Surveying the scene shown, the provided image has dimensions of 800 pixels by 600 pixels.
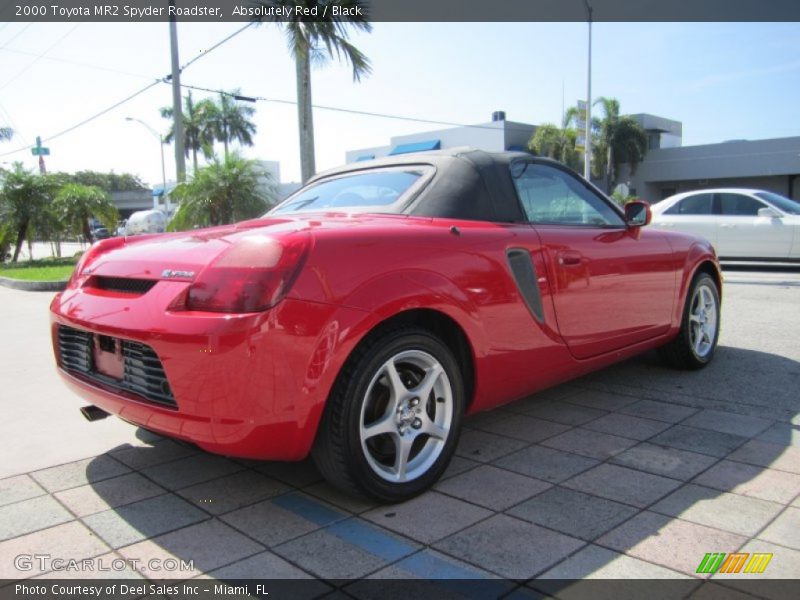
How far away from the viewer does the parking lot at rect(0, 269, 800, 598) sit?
2.17 metres

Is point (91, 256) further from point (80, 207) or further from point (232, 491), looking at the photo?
point (80, 207)

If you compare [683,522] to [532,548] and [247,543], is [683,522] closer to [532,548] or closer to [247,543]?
[532,548]

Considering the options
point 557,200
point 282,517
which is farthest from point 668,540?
point 557,200

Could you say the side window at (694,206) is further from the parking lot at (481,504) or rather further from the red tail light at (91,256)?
the red tail light at (91,256)

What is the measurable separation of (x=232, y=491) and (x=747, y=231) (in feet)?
38.1

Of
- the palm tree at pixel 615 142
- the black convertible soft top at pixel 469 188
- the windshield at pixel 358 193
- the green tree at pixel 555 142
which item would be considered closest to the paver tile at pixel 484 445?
the black convertible soft top at pixel 469 188

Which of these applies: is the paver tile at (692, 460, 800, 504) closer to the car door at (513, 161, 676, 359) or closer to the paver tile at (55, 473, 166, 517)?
the car door at (513, 161, 676, 359)

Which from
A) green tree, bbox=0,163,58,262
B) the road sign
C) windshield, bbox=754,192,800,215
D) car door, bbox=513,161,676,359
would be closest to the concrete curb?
green tree, bbox=0,163,58,262

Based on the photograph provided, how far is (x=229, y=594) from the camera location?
6.61 ft

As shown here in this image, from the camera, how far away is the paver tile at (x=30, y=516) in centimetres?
248

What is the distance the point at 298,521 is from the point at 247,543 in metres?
0.23

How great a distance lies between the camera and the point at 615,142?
134ft

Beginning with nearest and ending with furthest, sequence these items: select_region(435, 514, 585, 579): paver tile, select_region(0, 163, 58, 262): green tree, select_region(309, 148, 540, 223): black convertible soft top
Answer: select_region(435, 514, 585, 579): paver tile → select_region(309, 148, 540, 223): black convertible soft top → select_region(0, 163, 58, 262): green tree

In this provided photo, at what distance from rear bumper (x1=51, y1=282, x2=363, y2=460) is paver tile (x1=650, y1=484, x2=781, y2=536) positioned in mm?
1482
